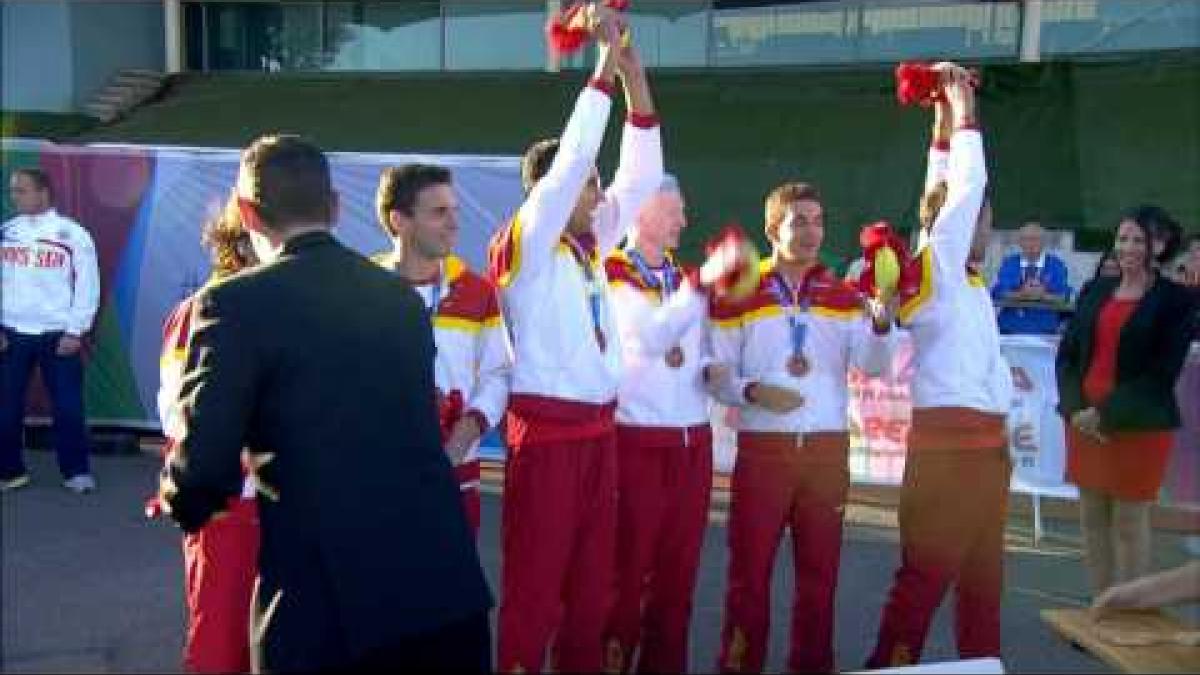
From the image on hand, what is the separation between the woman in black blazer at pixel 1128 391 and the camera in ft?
15.3

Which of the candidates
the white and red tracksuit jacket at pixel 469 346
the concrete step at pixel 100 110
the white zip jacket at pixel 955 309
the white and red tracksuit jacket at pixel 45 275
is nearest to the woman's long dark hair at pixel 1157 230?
the white zip jacket at pixel 955 309

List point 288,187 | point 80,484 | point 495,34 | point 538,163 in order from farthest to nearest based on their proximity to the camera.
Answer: point 495,34, point 80,484, point 538,163, point 288,187

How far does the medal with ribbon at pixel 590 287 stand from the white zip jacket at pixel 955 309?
97 cm

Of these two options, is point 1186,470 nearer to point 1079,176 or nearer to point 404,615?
point 1079,176

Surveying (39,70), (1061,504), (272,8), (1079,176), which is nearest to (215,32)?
(272,8)

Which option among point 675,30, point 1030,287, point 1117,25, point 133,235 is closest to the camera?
point 133,235

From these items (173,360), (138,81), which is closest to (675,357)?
(173,360)

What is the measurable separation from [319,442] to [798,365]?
78.6 inches

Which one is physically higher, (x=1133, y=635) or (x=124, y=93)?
(x=124, y=93)

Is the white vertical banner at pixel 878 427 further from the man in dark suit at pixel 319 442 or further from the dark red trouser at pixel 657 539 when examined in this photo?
the man in dark suit at pixel 319 442

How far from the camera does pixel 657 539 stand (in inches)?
153

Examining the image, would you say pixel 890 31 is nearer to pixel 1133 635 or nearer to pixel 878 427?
pixel 878 427

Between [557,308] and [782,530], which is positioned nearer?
[557,308]

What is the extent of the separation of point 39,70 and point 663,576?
13.9 m
